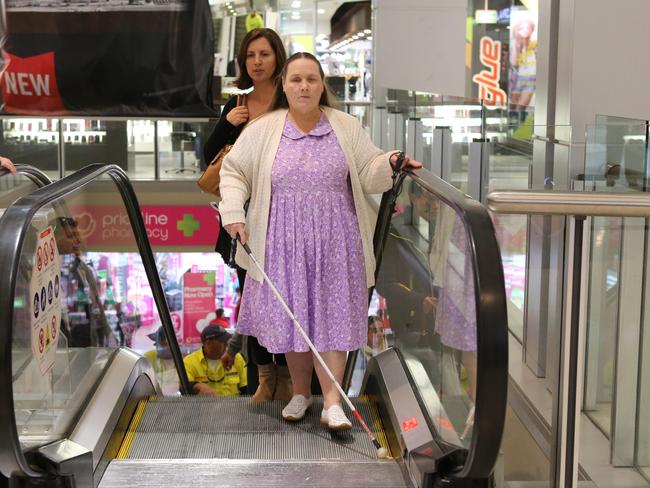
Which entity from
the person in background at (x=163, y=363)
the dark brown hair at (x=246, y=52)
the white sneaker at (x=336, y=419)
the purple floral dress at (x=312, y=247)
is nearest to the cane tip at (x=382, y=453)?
the white sneaker at (x=336, y=419)

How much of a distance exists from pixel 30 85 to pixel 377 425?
21.0 ft

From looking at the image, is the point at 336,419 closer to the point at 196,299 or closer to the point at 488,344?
the point at 488,344

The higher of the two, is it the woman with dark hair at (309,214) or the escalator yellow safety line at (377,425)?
the woman with dark hair at (309,214)

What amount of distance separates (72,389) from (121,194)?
210 cm

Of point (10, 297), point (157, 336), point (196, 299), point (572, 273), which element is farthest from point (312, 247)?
point (196, 299)

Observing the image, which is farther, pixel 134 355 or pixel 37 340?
pixel 134 355

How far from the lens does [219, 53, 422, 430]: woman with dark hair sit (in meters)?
3.95

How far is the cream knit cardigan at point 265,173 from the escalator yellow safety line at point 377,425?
0.63m

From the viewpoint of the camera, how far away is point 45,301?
11.1ft

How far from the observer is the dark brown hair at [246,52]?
460 cm

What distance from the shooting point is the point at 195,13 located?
930 cm

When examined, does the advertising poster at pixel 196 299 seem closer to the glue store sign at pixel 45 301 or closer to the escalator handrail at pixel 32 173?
the escalator handrail at pixel 32 173

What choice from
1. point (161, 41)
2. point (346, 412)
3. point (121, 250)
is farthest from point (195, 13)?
point (346, 412)

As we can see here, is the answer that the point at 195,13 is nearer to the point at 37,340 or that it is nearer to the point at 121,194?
the point at 121,194
